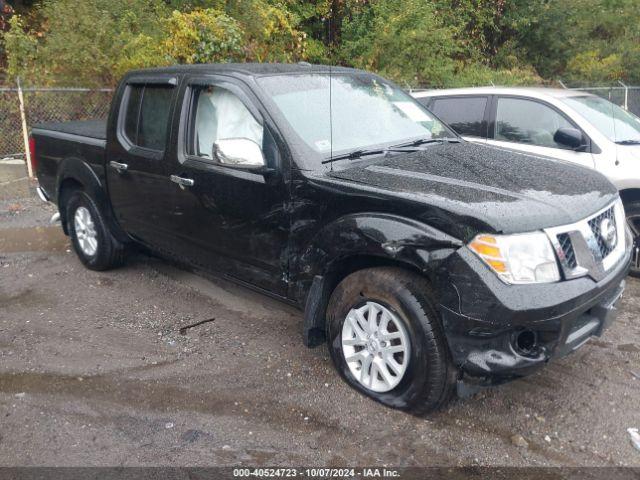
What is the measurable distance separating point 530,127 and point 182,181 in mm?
3684

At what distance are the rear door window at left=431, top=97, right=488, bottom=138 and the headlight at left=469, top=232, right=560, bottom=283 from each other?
12.4 ft

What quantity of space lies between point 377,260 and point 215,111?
1.70 metres

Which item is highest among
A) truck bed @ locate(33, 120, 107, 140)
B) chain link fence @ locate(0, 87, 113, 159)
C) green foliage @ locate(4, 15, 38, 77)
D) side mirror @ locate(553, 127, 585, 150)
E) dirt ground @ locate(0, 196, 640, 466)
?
green foliage @ locate(4, 15, 38, 77)

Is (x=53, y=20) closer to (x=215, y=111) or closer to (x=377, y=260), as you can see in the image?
(x=215, y=111)

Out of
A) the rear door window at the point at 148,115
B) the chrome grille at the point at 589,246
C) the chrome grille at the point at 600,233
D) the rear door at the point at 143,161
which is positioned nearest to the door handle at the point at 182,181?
the rear door at the point at 143,161

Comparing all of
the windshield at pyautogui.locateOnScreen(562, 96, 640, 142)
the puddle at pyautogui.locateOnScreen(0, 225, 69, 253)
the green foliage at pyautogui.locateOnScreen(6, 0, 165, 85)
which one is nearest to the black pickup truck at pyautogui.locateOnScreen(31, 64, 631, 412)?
the windshield at pyautogui.locateOnScreen(562, 96, 640, 142)

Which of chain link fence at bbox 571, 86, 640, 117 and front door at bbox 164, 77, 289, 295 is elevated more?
chain link fence at bbox 571, 86, 640, 117

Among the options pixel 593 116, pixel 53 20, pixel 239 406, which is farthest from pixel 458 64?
pixel 239 406


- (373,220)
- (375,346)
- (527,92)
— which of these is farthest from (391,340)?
(527,92)

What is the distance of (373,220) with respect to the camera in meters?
3.35

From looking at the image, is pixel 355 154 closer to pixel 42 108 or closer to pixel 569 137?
pixel 569 137

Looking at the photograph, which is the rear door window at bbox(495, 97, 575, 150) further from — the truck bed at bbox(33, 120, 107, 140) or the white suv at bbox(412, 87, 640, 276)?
the truck bed at bbox(33, 120, 107, 140)

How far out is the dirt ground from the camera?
3.19 m

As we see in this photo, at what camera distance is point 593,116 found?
19.7 feet
